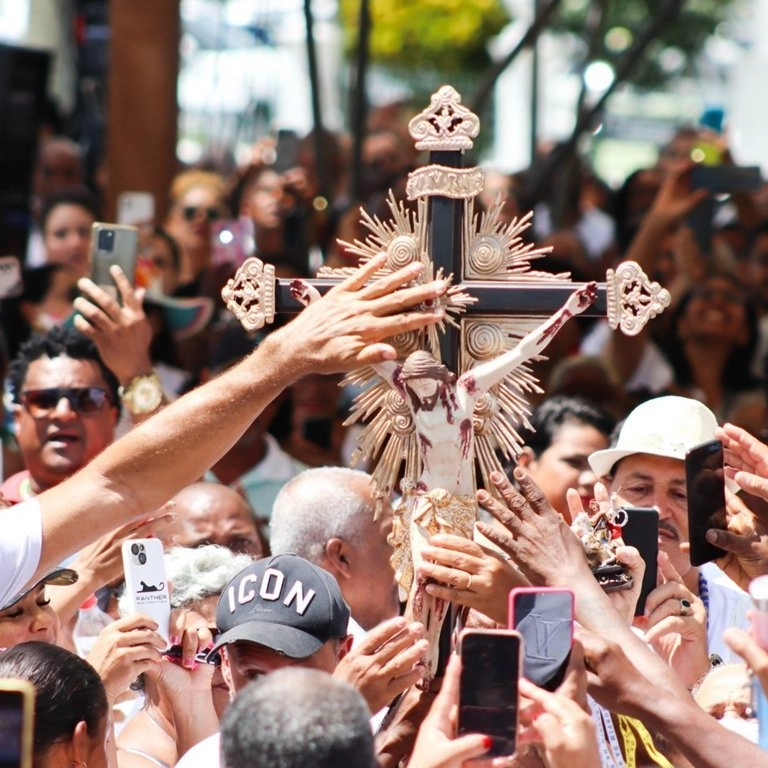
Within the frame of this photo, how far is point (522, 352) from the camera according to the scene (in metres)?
3.50

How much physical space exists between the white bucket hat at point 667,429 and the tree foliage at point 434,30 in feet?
63.1

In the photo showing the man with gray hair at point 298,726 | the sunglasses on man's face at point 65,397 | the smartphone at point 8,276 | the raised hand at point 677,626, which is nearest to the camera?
the man with gray hair at point 298,726

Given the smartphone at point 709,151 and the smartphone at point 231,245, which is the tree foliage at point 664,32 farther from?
the smartphone at point 231,245

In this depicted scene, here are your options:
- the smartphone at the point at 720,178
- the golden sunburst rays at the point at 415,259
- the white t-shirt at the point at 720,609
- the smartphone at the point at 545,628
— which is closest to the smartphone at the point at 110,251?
the golden sunburst rays at the point at 415,259

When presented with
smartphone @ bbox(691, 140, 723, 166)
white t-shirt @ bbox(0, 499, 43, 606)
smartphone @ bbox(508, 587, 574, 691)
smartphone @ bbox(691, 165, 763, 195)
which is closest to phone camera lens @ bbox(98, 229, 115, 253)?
white t-shirt @ bbox(0, 499, 43, 606)

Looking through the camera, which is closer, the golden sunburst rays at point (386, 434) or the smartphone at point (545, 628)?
the smartphone at point (545, 628)

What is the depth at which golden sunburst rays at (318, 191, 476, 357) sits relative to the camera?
11.6 feet

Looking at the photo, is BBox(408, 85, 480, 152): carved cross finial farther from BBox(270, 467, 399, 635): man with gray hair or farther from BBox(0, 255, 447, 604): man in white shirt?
BBox(270, 467, 399, 635): man with gray hair

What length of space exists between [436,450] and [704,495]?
615mm

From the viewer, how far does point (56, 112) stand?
13.3 metres

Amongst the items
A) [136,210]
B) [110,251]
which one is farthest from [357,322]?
[136,210]

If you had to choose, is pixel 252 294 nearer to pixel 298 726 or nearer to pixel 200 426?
pixel 200 426

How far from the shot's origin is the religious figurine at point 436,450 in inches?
136

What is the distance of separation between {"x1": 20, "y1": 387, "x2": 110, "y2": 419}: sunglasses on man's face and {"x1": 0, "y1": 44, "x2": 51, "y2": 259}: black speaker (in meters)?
3.22
